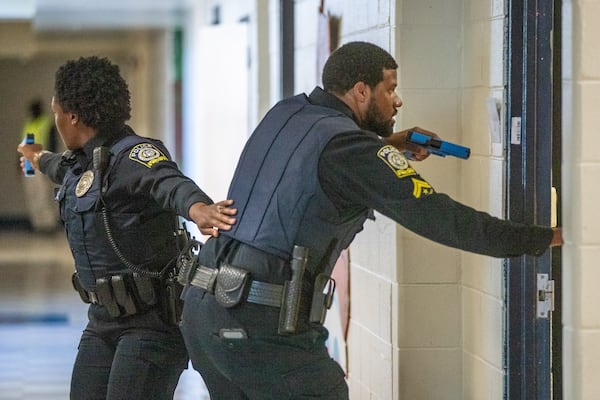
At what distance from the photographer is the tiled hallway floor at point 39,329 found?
5.88 meters

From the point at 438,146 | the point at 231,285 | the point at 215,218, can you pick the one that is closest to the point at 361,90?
the point at 438,146

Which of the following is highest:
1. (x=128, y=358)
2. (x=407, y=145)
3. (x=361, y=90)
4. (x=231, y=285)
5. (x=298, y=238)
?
(x=361, y=90)

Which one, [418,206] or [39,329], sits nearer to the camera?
[418,206]

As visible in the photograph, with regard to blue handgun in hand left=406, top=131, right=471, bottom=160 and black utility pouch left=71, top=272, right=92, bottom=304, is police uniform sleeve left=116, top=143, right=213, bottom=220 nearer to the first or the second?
black utility pouch left=71, top=272, right=92, bottom=304

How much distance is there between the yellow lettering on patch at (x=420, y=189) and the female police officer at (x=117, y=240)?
763 millimetres

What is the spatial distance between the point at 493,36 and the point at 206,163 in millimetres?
6200

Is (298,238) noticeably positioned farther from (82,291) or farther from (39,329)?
(39,329)

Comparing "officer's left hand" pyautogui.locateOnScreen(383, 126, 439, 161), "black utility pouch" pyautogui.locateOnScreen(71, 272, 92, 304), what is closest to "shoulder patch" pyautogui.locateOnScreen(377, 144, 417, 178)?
"officer's left hand" pyautogui.locateOnScreen(383, 126, 439, 161)

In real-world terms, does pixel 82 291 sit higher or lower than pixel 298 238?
lower

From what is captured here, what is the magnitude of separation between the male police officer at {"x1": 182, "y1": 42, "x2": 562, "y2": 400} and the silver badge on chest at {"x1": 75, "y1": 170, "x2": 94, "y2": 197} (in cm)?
57

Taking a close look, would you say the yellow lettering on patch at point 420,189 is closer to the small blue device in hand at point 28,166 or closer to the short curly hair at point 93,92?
the short curly hair at point 93,92

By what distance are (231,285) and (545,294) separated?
0.93 meters

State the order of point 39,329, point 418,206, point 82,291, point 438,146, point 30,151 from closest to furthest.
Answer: point 418,206, point 438,146, point 82,291, point 30,151, point 39,329

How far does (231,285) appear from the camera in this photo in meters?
2.85
